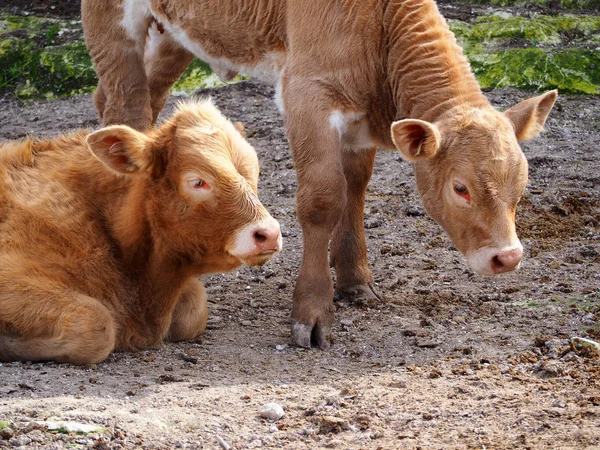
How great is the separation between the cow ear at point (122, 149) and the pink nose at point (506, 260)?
2345mm

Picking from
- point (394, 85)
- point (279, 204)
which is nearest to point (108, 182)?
point (394, 85)

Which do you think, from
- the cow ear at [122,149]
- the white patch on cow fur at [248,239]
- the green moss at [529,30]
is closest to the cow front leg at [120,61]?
the cow ear at [122,149]

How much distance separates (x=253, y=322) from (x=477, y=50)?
691cm

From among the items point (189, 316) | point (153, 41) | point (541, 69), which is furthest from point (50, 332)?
point (541, 69)

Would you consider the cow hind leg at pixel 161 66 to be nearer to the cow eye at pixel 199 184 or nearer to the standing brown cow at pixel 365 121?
the standing brown cow at pixel 365 121

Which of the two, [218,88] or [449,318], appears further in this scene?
[218,88]

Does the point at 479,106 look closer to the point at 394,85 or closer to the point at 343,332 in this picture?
the point at 394,85

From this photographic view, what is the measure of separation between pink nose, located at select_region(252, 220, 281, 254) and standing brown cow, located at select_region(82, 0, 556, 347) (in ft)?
3.64

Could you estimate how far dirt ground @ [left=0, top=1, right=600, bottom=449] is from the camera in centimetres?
527

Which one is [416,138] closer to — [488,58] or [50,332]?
[50,332]

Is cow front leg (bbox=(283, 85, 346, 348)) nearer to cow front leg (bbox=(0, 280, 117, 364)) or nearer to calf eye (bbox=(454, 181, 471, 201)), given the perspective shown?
calf eye (bbox=(454, 181, 471, 201))

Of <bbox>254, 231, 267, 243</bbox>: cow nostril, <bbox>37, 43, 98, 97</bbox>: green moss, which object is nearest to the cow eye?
<bbox>254, 231, 267, 243</bbox>: cow nostril

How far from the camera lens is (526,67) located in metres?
12.8

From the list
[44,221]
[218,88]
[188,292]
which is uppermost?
[44,221]
